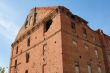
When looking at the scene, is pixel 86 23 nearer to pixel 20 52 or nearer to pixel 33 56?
pixel 33 56

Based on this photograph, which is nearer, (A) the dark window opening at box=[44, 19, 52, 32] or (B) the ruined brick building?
(B) the ruined brick building

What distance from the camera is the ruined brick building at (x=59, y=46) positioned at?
79.4ft

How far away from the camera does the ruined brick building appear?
24188 mm

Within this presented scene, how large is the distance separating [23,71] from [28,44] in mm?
4895

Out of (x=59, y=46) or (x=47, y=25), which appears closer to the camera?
(x=59, y=46)

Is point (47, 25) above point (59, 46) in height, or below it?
above

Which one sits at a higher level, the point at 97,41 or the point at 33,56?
the point at 97,41

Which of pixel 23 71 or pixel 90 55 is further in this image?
pixel 23 71

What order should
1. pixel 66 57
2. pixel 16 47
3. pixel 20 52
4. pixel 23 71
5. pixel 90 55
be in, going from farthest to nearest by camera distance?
pixel 16 47 → pixel 20 52 → pixel 23 71 → pixel 90 55 → pixel 66 57

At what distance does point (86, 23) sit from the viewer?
3039cm

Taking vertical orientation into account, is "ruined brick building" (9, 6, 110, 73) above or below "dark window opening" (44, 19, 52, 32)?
below

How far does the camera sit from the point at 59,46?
2388 centimetres

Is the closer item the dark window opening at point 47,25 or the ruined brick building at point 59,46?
the ruined brick building at point 59,46

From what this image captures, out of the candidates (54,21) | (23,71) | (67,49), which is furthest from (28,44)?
(67,49)
